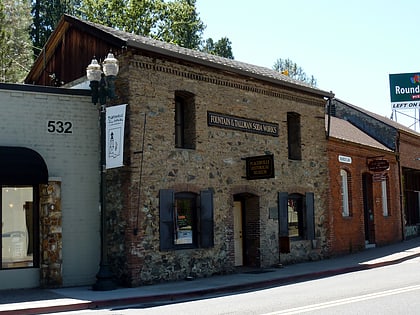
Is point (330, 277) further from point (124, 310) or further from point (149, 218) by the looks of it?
point (124, 310)

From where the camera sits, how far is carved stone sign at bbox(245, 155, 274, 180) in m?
16.9

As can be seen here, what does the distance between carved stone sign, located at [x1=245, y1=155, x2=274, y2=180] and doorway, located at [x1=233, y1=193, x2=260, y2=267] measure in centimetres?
92

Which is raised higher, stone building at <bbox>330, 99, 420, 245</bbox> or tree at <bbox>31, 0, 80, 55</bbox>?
tree at <bbox>31, 0, 80, 55</bbox>

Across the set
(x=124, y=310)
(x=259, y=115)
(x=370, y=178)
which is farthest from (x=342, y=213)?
(x=124, y=310)

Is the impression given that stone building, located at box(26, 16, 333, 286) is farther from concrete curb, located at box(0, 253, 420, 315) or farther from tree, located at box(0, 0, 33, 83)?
tree, located at box(0, 0, 33, 83)

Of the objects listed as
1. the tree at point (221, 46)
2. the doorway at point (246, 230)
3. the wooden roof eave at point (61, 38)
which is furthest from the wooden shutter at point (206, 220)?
the tree at point (221, 46)

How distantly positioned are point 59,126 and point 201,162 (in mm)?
4157

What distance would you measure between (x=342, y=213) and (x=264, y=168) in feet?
22.0

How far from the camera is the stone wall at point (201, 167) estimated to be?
14836 mm

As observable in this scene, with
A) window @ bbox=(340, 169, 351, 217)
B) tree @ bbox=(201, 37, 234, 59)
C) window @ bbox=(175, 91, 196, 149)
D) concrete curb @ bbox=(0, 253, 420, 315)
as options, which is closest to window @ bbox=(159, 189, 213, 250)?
window @ bbox=(175, 91, 196, 149)

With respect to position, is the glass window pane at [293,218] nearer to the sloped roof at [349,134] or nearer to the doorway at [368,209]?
the sloped roof at [349,134]

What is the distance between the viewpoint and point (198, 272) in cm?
1598

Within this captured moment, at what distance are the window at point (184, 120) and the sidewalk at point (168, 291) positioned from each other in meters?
4.00

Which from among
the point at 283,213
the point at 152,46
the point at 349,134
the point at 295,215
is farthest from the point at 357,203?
the point at 152,46
